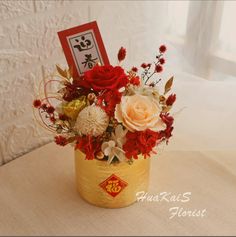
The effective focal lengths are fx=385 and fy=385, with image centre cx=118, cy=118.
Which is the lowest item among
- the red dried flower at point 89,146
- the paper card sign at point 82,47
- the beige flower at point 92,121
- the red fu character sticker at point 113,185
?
the red fu character sticker at point 113,185

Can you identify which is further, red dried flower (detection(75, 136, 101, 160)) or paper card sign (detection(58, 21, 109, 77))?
paper card sign (detection(58, 21, 109, 77))

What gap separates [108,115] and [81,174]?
0.19 meters

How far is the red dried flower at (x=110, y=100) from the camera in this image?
0.81 meters

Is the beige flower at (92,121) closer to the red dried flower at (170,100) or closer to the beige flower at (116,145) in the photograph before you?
the beige flower at (116,145)

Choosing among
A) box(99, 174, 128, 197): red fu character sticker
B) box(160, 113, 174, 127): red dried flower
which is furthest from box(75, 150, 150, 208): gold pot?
box(160, 113, 174, 127): red dried flower

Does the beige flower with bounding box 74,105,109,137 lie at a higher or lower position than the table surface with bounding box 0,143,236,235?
higher

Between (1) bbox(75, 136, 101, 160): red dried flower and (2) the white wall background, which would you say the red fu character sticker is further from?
(2) the white wall background

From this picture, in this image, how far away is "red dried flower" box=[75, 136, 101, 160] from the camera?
0.80m

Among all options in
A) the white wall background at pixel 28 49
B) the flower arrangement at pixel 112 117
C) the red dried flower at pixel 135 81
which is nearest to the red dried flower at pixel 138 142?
the flower arrangement at pixel 112 117

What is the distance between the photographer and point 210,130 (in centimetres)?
121

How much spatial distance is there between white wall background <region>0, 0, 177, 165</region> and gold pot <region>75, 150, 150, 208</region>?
27cm

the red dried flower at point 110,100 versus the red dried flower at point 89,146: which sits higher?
the red dried flower at point 110,100

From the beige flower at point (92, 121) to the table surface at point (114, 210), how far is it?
228mm

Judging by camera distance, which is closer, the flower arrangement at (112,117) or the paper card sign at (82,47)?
the flower arrangement at (112,117)
